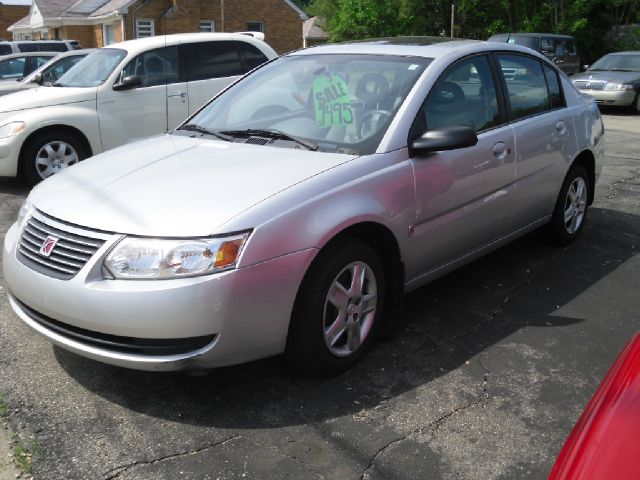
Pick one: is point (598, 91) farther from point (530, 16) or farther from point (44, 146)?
point (530, 16)

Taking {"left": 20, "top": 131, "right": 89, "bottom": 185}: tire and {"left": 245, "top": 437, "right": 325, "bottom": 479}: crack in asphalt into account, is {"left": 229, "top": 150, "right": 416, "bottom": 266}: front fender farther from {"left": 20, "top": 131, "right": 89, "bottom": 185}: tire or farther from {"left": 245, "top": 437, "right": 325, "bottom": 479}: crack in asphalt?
{"left": 20, "top": 131, "right": 89, "bottom": 185}: tire

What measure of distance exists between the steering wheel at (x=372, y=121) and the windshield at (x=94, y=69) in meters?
4.95

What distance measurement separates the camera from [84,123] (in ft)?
25.1

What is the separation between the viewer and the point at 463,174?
13.2 ft

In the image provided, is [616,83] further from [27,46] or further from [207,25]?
[207,25]

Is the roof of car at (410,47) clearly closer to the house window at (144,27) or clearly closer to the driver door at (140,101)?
the driver door at (140,101)

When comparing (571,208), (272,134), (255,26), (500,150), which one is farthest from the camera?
(255,26)

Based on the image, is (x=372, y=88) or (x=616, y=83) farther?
(x=616, y=83)

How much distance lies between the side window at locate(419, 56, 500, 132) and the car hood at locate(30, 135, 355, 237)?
764mm

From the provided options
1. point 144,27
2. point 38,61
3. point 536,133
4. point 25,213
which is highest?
point 144,27

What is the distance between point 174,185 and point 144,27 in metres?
31.2

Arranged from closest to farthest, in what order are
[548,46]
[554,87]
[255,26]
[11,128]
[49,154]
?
[554,87], [11,128], [49,154], [548,46], [255,26]

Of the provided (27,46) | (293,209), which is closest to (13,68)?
(27,46)

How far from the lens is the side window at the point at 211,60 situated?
833 centimetres
